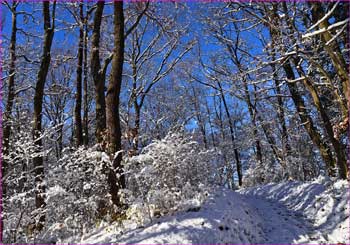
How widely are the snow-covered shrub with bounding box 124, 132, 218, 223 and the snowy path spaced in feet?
5.12

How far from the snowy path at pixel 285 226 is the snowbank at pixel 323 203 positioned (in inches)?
6.1

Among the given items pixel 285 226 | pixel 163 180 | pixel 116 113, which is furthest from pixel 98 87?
pixel 285 226

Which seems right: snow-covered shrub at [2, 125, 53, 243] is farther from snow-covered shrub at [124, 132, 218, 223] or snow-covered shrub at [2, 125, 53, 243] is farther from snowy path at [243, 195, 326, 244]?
snowy path at [243, 195, 326, 244]

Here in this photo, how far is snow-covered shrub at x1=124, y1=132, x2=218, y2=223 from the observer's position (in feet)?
19.4

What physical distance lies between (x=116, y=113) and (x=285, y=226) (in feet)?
14.6

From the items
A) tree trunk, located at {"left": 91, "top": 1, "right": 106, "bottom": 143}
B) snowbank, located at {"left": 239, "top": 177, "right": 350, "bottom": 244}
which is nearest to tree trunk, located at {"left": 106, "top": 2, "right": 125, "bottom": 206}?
tree trunk, located at {"left": 91, "top": 1, "right": 106, "bottom": 143}

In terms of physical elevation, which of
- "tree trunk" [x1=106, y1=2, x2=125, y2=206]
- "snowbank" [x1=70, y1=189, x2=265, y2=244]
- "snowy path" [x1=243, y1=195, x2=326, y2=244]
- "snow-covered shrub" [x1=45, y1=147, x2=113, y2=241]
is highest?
"tree trunk" [x1=106, y1=2, x2=125, y2=206]

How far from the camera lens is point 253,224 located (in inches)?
265

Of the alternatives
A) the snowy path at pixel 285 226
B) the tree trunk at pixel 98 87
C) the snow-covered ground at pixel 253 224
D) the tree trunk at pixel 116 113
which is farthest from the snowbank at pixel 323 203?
the tree trunk at pixel 98 87

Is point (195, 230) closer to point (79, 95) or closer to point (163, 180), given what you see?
point (163, 180)

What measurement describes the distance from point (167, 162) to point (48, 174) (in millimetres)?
2508

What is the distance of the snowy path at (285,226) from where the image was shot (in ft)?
20.2

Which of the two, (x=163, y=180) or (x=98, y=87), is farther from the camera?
(x=98, y=87)

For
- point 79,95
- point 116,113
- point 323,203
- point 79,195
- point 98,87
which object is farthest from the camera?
point 79,95
